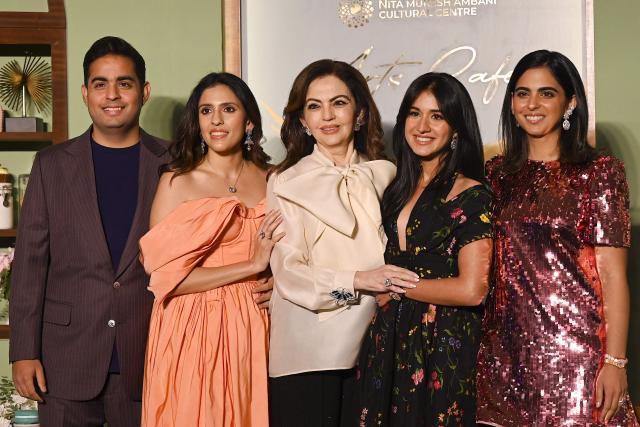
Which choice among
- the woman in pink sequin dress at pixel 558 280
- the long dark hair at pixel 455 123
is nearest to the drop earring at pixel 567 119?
the woman in pink sequin dress at pixel 558 280

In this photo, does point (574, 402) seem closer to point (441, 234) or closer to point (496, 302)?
point (496, 302)

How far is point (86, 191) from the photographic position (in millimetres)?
2947

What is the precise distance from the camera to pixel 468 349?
2486 millimetres

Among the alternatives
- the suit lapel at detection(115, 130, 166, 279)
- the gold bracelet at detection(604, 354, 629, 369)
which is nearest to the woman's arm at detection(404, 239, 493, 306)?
the gold bracelet at detection(604, 354, 629, 369)

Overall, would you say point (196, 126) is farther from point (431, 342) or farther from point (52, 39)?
point (52, 39)

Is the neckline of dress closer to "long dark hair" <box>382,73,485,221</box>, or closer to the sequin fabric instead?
"long dark hair" <box>382,73,485,221</box>

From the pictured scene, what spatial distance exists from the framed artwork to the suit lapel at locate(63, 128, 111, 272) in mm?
1002

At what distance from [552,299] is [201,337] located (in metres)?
1.07

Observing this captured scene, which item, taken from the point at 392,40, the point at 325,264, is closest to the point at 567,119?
the point at 325,264

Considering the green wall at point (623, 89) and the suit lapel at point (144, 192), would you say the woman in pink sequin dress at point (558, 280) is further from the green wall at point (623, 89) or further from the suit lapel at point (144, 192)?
the green wall at point (623, 89)

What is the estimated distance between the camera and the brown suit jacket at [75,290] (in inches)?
114

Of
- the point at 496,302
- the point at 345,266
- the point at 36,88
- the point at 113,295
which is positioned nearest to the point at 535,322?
the point at 496,302

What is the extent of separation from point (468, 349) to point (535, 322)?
203mm

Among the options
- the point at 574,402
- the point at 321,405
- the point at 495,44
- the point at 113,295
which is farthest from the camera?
the point at 495,44
